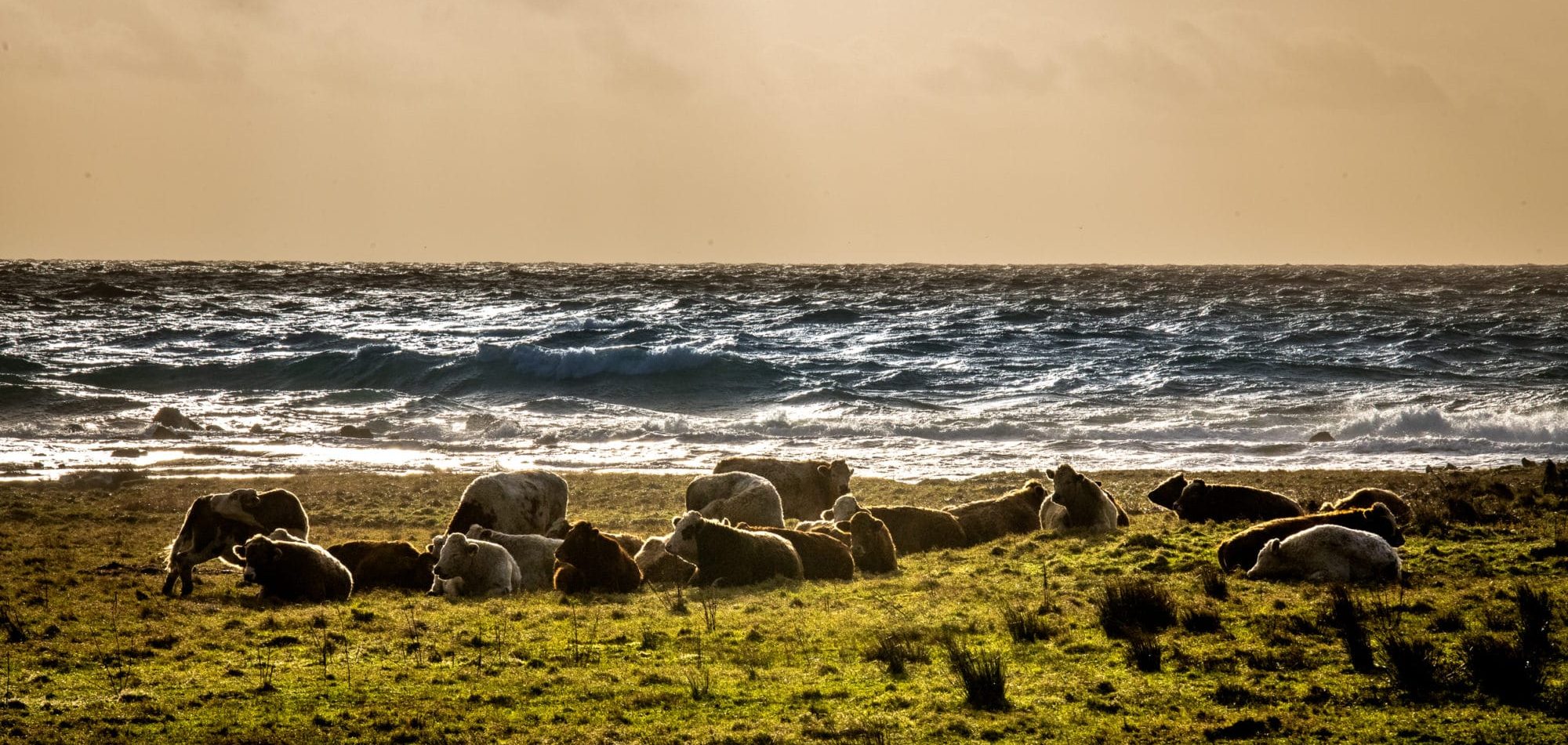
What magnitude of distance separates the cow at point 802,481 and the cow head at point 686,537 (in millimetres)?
6684

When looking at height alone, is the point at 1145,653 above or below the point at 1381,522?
below

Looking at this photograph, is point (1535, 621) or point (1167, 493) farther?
point (1167, 493)

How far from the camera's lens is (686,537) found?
16.5m

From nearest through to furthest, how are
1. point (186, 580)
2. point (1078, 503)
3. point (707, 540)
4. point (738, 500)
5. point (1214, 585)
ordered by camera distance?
point (1214, 585), point (186, 580), point (707, 540), point (1078, 503), point (738, 500)

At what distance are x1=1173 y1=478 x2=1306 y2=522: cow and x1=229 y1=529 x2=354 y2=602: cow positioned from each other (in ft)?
40.6

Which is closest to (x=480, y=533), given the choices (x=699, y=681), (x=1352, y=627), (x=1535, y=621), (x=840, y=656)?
(x=840, y=656)

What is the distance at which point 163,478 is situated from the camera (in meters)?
30.5

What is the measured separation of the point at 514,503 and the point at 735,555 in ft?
17.1

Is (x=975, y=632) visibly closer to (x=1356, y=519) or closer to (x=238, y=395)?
(x=1356, y=519)

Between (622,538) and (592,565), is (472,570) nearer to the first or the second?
(592,565)

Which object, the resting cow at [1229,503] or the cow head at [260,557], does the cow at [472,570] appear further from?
the resting cow at [1229,503]

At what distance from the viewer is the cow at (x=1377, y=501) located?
17.9 meters

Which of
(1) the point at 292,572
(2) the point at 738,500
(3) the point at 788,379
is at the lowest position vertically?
(3) the point at 788,379

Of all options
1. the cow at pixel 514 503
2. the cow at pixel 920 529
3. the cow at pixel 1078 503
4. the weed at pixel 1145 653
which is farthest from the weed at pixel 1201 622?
the cow at pixel 514 503
